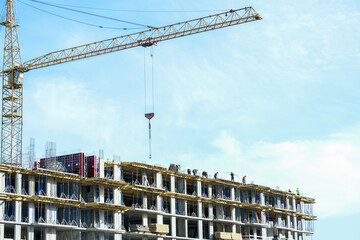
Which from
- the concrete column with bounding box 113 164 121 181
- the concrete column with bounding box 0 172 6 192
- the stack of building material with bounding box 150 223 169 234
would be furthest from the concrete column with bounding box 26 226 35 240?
the stack of building material with bounding box 150 223 169 234

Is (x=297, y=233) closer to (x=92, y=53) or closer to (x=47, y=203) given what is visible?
(x=92, y=53)

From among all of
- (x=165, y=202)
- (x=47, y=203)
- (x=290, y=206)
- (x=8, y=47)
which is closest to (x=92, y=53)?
(x=8, y=47)

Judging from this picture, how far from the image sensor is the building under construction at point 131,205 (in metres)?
97.6

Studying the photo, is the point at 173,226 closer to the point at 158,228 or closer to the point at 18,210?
the point at 158,228

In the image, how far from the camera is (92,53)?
137 meters

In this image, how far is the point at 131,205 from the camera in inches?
4870

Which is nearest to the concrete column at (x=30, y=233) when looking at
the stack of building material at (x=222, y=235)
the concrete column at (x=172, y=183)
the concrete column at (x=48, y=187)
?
the concrete column at (x=48, y=187)

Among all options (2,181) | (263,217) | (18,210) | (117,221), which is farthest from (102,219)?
(263,217)

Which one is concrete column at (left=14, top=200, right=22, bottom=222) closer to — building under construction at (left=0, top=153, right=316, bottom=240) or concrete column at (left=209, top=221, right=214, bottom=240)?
building under construction at (left=0, top=153, right=316, bottom=240)

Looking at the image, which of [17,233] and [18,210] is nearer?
[17,233]

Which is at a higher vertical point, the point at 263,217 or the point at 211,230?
the point at 263,217

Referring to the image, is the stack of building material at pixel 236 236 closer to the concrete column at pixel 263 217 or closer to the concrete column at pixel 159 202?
the concrete column at pixel 263 217

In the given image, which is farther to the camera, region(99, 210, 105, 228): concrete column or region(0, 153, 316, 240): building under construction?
region(99, 210, 105, 228): concrete column

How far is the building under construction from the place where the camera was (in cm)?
9762
